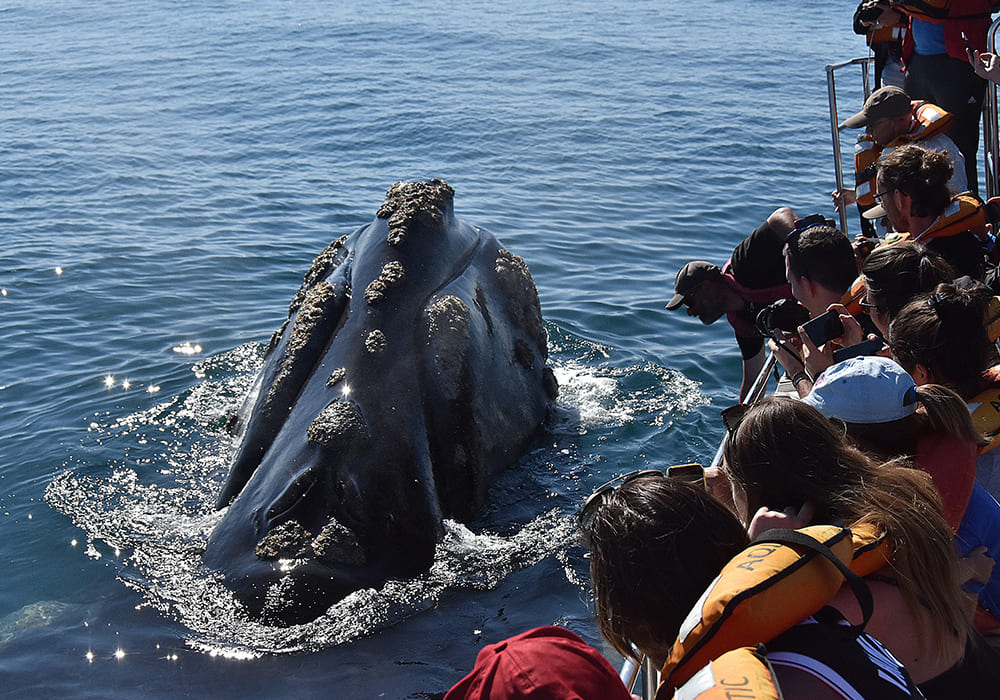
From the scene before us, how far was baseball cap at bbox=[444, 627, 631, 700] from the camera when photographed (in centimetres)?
226

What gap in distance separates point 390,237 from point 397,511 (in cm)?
186

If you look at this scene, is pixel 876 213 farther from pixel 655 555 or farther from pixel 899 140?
pixel 655 555

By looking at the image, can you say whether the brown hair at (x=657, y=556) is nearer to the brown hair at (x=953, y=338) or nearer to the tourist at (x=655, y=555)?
the tourist at (x=655, y=555)

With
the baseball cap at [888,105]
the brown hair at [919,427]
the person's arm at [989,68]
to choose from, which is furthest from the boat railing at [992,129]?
the brown hair at [919,427]

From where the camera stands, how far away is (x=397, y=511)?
521 cm

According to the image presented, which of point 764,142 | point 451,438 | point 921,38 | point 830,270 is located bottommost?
point 764,142

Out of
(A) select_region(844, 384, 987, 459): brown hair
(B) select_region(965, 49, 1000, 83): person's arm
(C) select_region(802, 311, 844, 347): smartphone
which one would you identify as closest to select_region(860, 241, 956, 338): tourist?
(C) select_region(802, 311, 844, 347): smartphone

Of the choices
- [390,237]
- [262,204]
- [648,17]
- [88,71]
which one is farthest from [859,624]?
[648,17]

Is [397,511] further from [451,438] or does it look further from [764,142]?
[764,142]

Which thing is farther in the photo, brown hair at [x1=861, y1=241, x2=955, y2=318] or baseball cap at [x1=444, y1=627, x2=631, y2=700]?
brown hair at [x1=861, y1=241, x2=955, y2=318]

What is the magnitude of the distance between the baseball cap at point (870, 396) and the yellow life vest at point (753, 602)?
4.56 feet

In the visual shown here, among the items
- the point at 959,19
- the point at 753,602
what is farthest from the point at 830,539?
the point at 959,19

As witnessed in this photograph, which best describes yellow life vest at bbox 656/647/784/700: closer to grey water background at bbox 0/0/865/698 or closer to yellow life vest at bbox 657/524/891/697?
yellow life vest at bbox 657/524/891/697

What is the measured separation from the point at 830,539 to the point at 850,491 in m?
0.49
